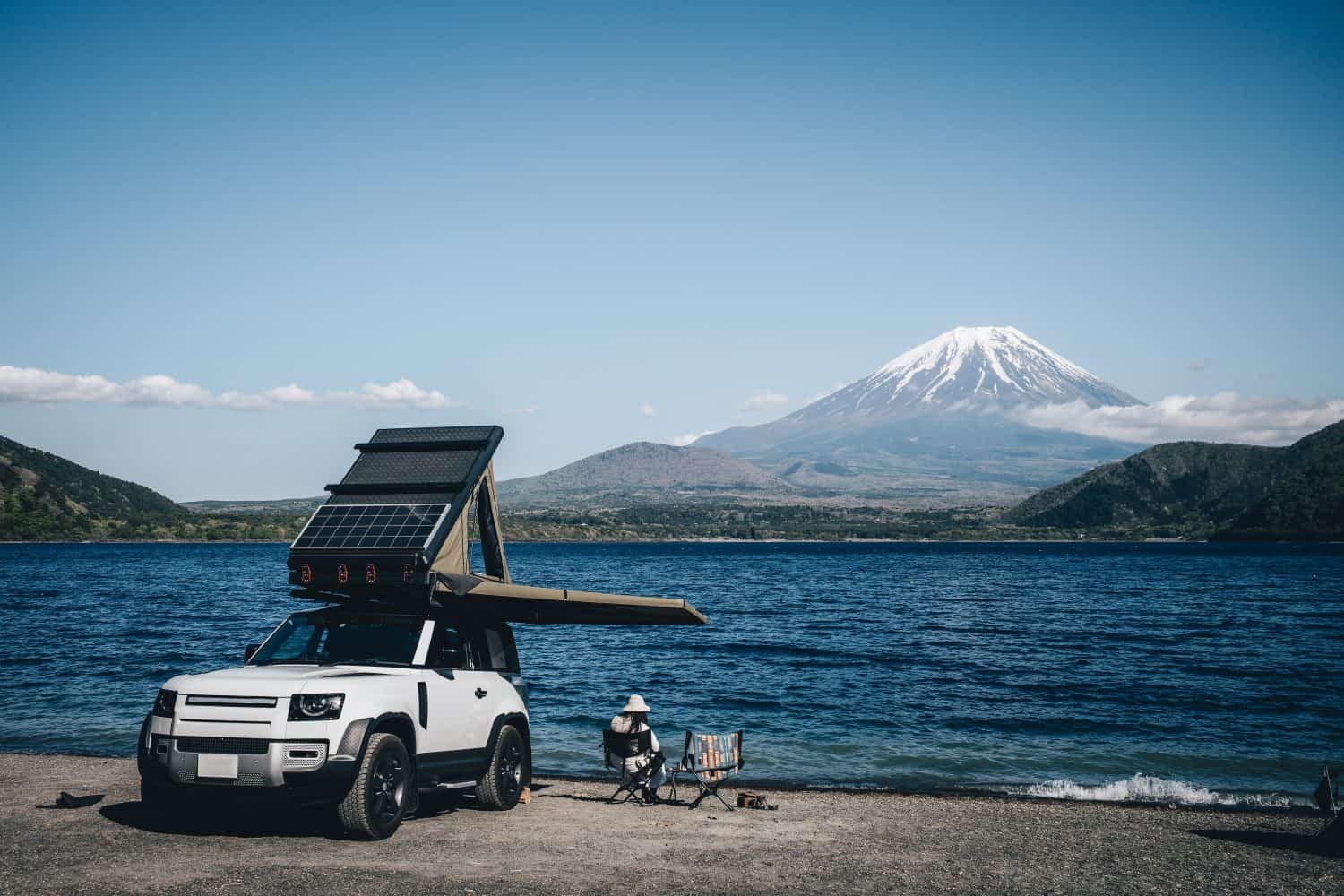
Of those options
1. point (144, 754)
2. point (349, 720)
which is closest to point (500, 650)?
point (349, 720)

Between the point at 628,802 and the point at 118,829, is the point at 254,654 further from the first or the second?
the point at 628,802

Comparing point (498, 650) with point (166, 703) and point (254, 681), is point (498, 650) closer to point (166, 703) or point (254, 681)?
point (254, 681)

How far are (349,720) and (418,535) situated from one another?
231cm

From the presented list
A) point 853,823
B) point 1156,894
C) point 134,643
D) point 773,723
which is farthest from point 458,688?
point 134,643

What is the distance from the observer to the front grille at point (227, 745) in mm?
10539

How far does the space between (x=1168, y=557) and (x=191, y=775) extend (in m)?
167

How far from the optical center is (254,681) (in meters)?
10.8

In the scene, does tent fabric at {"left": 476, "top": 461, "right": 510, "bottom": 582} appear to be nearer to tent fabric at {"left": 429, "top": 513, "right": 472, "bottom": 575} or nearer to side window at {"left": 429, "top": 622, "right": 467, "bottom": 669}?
tent fabric at {"left": 429, "top": 513, "right": 472, "bottom": 575}

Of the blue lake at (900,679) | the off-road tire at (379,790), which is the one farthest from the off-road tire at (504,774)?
the blue lake at (900,679)

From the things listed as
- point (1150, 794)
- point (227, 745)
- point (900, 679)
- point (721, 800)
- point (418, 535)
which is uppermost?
point (418, 535)

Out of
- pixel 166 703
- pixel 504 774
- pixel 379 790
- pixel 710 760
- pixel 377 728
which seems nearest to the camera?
pixel 166 703

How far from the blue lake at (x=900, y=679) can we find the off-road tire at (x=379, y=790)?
965 centimetres

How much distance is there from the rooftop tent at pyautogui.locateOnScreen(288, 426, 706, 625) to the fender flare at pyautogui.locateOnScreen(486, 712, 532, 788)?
4.52 ft

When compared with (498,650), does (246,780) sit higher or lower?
lower
